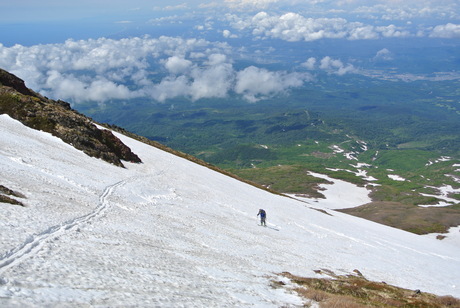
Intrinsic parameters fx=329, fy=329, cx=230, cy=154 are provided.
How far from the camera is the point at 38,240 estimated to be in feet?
56.1

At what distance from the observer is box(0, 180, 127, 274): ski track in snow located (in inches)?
538

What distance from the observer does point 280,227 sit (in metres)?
48.8

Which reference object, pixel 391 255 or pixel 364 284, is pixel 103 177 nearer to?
pixel 364 284

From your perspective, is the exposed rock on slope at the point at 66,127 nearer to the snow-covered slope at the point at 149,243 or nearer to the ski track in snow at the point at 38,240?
the snow-covered slope at the point at 149,243

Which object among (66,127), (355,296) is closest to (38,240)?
(355,296)

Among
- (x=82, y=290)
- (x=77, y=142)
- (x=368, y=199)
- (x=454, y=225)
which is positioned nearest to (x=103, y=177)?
(x=77, y=142)

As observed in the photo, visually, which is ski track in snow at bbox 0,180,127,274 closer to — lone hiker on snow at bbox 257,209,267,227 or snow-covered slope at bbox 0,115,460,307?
snow-covered slope at bbox 0,115,460,307

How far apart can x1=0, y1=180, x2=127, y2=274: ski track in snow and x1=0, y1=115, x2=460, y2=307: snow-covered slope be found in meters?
0.07

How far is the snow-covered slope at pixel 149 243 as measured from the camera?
14.2 metres

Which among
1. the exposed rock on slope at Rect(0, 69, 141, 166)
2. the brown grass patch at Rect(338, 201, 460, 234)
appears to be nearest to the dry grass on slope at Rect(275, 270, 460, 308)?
the exposed rock on slope at Rect(0, 69, 141, 166)

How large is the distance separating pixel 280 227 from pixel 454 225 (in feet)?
324

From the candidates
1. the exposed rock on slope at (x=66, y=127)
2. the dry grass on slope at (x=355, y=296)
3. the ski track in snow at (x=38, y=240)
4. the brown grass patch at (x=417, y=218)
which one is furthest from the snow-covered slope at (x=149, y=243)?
the brown grass patch at (x=417, y=218)

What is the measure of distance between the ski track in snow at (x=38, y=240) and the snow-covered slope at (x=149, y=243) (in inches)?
2.6

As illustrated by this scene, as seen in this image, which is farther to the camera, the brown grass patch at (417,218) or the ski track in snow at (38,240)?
the brown grass patch at (417,218)
